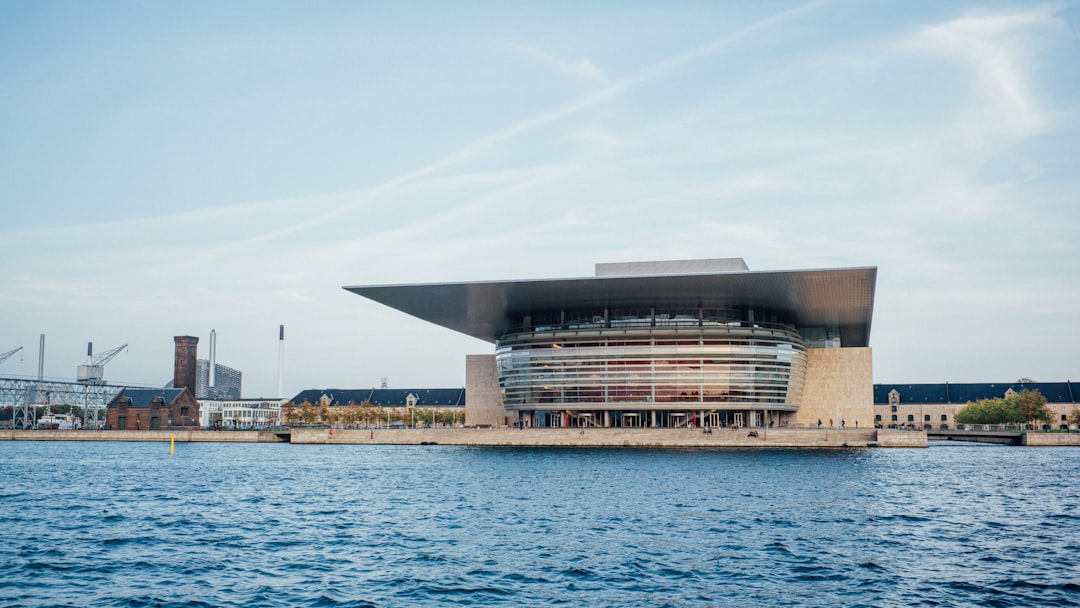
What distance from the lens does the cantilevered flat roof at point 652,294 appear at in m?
64.2

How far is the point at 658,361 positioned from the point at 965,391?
3020 inches

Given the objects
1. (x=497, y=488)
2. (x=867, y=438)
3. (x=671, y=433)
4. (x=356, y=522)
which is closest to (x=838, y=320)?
(x=867, y=438)

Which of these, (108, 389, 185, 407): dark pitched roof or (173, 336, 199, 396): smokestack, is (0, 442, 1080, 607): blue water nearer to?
(108, 389, 185, 407): dark pitched roof

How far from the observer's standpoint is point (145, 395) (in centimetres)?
10862

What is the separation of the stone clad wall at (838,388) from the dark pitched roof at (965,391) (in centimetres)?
5181

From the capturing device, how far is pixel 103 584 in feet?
53.9

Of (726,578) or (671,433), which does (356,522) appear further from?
(671,433)

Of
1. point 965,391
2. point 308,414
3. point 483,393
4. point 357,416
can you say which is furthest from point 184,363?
point 965,391

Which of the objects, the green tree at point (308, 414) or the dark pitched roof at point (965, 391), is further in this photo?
the dark pitched roof at point (965, 391)

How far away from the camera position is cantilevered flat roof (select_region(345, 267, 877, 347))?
64213 mm

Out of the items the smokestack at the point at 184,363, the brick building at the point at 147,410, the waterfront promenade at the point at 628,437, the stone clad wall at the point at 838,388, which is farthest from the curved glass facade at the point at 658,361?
the smokestack at the point at 184,363

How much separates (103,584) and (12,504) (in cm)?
1546

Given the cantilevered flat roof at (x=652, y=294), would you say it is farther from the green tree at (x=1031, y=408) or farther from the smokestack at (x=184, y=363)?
the smokestack at (x=184, y=363)

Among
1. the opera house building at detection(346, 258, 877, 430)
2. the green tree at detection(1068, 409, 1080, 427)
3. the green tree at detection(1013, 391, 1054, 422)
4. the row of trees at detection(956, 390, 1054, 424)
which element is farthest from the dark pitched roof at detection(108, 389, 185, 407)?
the green tree at detection(1068, 409, 1080, 427)
